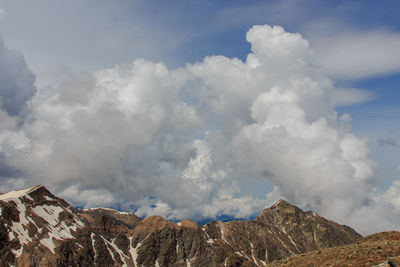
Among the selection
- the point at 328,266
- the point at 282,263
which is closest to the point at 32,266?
the point at 282,263

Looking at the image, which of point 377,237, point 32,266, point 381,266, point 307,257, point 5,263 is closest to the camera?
point 381,266

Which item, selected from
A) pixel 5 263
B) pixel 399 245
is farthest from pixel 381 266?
pixel 5 263

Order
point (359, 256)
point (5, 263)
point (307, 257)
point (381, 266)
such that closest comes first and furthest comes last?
1. point (381, 266)
2. point (359, 256)
3. point (307, 257)
4. point (5, 263)

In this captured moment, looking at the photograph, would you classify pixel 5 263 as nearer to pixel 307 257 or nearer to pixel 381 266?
pixel 307 257

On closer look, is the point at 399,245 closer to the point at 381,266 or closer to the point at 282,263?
the point at 381,266

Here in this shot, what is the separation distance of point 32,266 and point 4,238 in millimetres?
26450

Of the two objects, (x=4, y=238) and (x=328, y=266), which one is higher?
(x=4, y=238)

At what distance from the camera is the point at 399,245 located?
182 ft

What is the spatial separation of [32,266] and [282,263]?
644 feet

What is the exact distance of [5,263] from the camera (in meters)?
186

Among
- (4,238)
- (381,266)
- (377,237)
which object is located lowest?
(381,266)

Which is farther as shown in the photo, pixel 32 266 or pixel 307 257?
pixel 32 266

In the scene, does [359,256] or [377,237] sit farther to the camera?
[377,237]

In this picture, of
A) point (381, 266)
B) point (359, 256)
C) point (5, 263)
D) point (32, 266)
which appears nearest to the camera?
point (381, 266)
